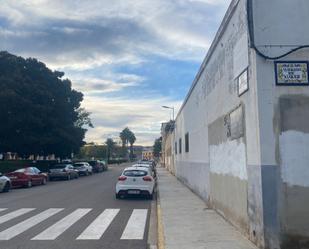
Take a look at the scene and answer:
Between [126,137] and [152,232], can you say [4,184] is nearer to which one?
[152,232]

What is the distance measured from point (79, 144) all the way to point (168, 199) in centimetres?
3488

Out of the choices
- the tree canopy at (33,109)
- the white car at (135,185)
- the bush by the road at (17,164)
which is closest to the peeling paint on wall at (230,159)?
the white car at (135,185)

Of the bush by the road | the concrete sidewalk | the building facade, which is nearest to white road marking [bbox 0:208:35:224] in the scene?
the concrete sidewalk

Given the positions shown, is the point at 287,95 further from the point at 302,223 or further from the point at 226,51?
the point at 226,51

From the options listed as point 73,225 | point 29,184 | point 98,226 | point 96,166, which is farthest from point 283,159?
point 96,166

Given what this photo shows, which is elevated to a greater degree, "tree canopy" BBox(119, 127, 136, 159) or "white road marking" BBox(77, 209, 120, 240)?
"tree canopy" BBox(119, 127, 136, 159)

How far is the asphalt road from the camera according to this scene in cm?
960

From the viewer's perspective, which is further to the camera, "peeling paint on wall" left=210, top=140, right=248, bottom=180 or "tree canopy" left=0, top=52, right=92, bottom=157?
"tree canopy" left=0, top=52, right=92, bottom=157

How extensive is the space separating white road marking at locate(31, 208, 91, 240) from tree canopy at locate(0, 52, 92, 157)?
26639 millimetres

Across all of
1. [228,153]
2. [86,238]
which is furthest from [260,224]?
[86,238]

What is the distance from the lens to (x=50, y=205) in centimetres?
1730

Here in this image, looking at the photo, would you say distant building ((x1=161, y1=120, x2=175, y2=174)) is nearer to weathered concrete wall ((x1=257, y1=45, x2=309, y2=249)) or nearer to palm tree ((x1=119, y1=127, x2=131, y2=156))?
weathered concrete wall ((x1=257, y1=45, x2=309, y2=249))

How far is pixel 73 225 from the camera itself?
12047 millimetres

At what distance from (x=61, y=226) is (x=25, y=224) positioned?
117cm
